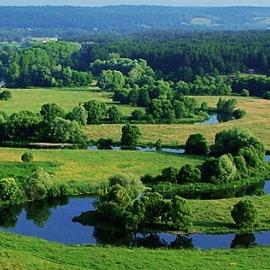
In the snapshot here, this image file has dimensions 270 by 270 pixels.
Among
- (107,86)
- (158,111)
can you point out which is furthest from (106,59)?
(158,111)

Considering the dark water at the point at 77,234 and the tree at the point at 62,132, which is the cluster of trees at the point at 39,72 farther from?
the dark water at the point at 77,234

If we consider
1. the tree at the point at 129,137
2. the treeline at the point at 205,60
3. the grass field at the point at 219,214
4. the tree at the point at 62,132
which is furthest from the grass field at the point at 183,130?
the treeline at the point at 205,60

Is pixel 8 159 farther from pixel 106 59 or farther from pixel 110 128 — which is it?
pixel 106 59

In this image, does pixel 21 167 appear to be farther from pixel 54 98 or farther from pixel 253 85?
pixel 253 85

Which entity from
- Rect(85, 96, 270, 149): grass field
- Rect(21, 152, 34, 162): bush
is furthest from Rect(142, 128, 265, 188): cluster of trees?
Rect(21, 152, 34, 162): bush

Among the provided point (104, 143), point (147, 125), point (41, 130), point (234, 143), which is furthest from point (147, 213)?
point (147, 125)

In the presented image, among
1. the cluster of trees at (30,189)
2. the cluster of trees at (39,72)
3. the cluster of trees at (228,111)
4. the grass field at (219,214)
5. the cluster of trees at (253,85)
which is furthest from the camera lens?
the cluster of trees at (39,72)
